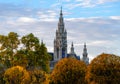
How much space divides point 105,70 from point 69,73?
6.49m

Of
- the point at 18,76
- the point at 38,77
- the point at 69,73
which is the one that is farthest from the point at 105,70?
the point at 38,77

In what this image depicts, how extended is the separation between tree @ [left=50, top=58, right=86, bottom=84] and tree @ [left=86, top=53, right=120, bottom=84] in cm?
364

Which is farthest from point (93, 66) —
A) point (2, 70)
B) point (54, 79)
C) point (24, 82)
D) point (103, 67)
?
point (2, 70)

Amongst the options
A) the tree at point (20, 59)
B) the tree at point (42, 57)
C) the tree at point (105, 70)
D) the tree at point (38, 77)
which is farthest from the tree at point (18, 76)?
the tree at point (105, 70)

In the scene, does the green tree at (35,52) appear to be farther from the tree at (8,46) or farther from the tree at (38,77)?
the tree at (38,77)

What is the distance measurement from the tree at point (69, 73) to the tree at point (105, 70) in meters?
3.64

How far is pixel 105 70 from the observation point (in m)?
68.2

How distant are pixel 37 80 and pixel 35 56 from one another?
1342cm

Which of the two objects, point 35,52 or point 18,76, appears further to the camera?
point 35,52

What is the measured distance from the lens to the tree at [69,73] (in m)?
73.1

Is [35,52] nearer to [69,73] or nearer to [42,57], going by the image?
[42,57]

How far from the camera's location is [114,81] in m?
68.1

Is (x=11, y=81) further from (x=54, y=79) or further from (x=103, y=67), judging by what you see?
(x=103, y=67)

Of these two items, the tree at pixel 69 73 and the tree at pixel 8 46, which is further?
the tree at pixel 8 46
